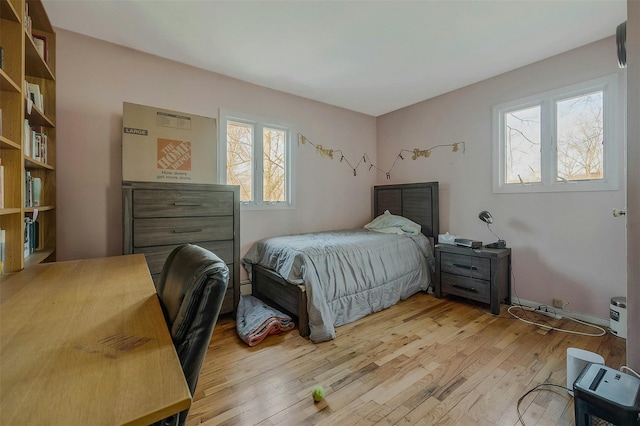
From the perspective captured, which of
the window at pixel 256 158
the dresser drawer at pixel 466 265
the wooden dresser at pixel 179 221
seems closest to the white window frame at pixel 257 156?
the window at pixel 256 158

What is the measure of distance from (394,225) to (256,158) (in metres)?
1.85

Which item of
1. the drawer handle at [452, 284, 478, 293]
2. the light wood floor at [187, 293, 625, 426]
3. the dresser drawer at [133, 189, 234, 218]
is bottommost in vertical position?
the light wood floor at [187, 293, 625, 426]

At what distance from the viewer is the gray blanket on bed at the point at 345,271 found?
2.20 m

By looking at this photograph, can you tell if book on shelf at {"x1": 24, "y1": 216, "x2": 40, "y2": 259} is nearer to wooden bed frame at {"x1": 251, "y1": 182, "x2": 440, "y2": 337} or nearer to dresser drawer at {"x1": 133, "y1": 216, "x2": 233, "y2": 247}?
dresser drawer at {"x1": 133, "y1": 216, "x2": 233, "y2": 247}

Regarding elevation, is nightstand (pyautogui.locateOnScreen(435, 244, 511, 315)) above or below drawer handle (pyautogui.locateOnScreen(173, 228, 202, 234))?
below

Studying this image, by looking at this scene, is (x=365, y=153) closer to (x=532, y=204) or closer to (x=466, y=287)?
(x=532, y=204)

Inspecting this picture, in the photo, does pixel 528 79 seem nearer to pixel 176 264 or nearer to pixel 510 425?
pixel 510 425

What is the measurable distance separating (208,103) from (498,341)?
331 centimetres

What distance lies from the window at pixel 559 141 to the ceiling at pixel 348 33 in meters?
0.41

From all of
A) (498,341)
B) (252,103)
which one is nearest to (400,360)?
(498,341)

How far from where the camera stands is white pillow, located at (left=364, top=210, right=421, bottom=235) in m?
3.35

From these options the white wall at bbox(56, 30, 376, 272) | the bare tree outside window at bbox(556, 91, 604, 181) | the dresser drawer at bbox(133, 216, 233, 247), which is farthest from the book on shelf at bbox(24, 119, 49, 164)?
the bare tree outside window at bbox(556, 91, 604, 181)

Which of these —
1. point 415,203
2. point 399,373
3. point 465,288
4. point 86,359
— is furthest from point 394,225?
point 86,359

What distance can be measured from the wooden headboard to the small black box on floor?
2.19 m
